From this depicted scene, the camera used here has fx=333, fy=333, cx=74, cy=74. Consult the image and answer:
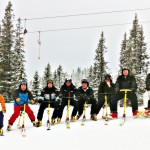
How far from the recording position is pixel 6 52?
146 ft

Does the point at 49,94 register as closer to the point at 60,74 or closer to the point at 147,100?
the point at 147,100

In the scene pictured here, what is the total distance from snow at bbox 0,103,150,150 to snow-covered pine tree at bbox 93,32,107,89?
40200mm

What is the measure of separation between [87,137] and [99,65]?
1718 inches

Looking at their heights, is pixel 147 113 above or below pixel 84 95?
below

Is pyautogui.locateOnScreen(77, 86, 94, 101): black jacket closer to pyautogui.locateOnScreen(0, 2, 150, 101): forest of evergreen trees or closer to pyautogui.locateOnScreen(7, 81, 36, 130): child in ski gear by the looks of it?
pyautogui.locateOnScreen(7, 81, 36, 130): child in ski gear

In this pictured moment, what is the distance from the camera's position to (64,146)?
11.4 meters

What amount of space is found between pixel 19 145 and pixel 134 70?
3444 centimetres

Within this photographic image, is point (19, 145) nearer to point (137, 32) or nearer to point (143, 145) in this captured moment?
point (143, 145)

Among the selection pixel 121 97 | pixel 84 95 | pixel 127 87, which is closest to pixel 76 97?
pixel 84 95

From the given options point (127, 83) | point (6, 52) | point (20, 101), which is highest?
point (6, 52)

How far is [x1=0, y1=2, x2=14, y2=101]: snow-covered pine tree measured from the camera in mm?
42969

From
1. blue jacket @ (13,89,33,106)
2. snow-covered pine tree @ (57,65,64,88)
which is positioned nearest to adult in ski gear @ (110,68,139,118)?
blue jacket @ (13,89,33,106)

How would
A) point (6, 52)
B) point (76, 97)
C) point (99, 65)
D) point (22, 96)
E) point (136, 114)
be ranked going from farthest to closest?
point (99, 65)
point (6, 52)
point (76, 97)
point (22, 96)
point (136, 114)

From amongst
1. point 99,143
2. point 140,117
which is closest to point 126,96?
point 140,117
